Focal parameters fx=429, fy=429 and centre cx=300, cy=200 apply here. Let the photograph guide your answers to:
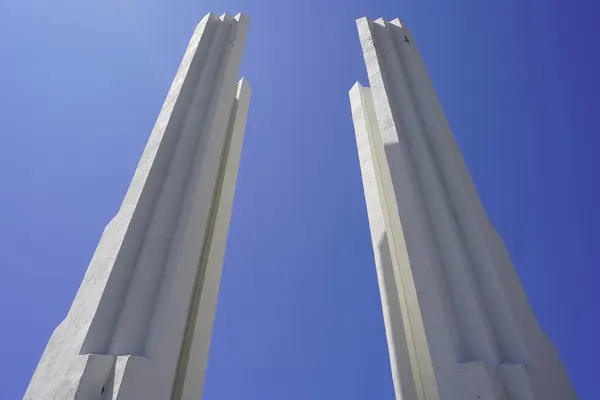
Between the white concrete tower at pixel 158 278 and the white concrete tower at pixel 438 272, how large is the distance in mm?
1457

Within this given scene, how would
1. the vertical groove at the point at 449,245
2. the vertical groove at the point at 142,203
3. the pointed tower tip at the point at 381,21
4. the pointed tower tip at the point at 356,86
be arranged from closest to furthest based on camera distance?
the vertical groove at the point at 142,203 < the vertical groove at the point at 449,245 < the pointed tower tip at the point at 381,21 < the pointed tower tip at the point at 356,86

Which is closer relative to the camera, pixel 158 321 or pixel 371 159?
pixel 158 321

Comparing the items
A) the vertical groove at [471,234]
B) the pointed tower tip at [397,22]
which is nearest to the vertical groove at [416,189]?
the vertical groove at [471,234]

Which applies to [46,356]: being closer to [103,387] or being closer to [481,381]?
[103,387]

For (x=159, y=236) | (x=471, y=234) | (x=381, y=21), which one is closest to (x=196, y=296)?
(x=159, y=236)

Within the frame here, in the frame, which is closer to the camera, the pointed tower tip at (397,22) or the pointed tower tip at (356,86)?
the pointed tower tip at (397,22)

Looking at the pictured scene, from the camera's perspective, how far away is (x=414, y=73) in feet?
14.5

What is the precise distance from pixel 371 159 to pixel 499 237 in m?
2.47

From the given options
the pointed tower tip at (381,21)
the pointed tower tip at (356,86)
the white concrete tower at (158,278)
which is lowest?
the white concrete tower at (158,278)

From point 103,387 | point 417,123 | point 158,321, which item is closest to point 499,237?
point 417,123

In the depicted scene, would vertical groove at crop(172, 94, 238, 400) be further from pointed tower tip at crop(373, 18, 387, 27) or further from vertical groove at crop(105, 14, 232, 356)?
pointed tower tip at crop(373, 18, 387, 27)

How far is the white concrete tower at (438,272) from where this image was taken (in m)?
2.32

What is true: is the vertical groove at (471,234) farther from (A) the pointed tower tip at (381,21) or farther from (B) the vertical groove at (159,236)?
(B) the vertical groove at (159,236)

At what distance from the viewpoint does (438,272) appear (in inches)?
108
